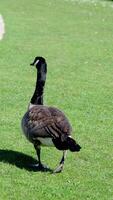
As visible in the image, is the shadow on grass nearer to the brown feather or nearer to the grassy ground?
the grassy ground

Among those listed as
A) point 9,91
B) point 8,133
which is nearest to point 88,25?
point 9,91

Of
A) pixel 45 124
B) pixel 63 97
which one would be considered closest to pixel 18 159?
pixel 45 124

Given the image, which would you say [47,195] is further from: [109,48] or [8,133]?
[109,48]

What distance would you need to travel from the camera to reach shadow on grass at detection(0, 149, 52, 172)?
747cm

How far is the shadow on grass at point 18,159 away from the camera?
24.5 ft

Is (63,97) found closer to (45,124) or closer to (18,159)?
(18,159)

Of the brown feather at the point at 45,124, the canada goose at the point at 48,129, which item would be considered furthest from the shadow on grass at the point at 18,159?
the brown feather at the point at 45,124

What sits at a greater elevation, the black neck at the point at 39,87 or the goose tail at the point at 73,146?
the black neck at the point at 39,87

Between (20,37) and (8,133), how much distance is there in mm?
10940

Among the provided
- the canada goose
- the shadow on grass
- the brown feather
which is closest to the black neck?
the canada goose

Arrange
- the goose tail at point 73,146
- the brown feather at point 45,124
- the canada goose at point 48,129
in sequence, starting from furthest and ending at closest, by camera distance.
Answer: the brown feather at point 45,124 → the canada goose at point 48,129 → the goose tail at point 73,146

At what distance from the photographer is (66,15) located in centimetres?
2728

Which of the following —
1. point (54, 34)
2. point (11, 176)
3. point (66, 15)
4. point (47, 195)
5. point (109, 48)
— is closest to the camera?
point (47, 195)

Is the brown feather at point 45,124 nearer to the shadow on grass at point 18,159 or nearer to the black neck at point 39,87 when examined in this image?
the black neck at point 39,87
